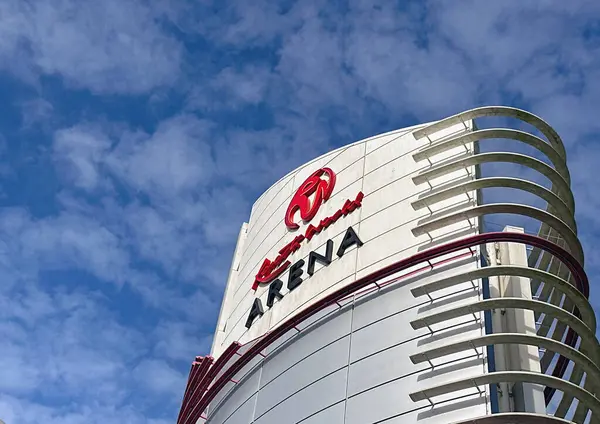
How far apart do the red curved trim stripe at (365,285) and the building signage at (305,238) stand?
1981 mm

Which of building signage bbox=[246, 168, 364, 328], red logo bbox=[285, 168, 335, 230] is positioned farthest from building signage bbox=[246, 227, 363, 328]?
red logo bbox=[285, 168, 335, 230]

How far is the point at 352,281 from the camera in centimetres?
2473

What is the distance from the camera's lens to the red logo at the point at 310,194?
96.5 feet

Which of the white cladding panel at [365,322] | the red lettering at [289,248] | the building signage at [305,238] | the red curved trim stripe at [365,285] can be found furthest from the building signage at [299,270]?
the red curved trim stripe at [365,285]

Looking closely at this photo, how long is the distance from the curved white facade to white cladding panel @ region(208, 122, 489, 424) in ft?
0.14

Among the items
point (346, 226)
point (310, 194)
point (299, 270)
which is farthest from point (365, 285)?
point (310, 194)

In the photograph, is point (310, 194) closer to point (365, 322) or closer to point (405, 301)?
point (365, 322)

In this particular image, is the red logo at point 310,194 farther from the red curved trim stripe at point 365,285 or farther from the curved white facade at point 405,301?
the red curved trim stripe at point 365,285

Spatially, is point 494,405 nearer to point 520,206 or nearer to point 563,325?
point 563,325

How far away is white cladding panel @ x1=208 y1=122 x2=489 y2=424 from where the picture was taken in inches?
795

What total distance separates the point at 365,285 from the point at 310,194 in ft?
24.4

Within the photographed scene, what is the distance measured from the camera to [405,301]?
22.5m

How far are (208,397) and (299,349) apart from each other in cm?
545

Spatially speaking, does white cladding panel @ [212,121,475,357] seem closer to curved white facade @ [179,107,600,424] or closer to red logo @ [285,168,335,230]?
curved white facade @ [179,107,600,424]
